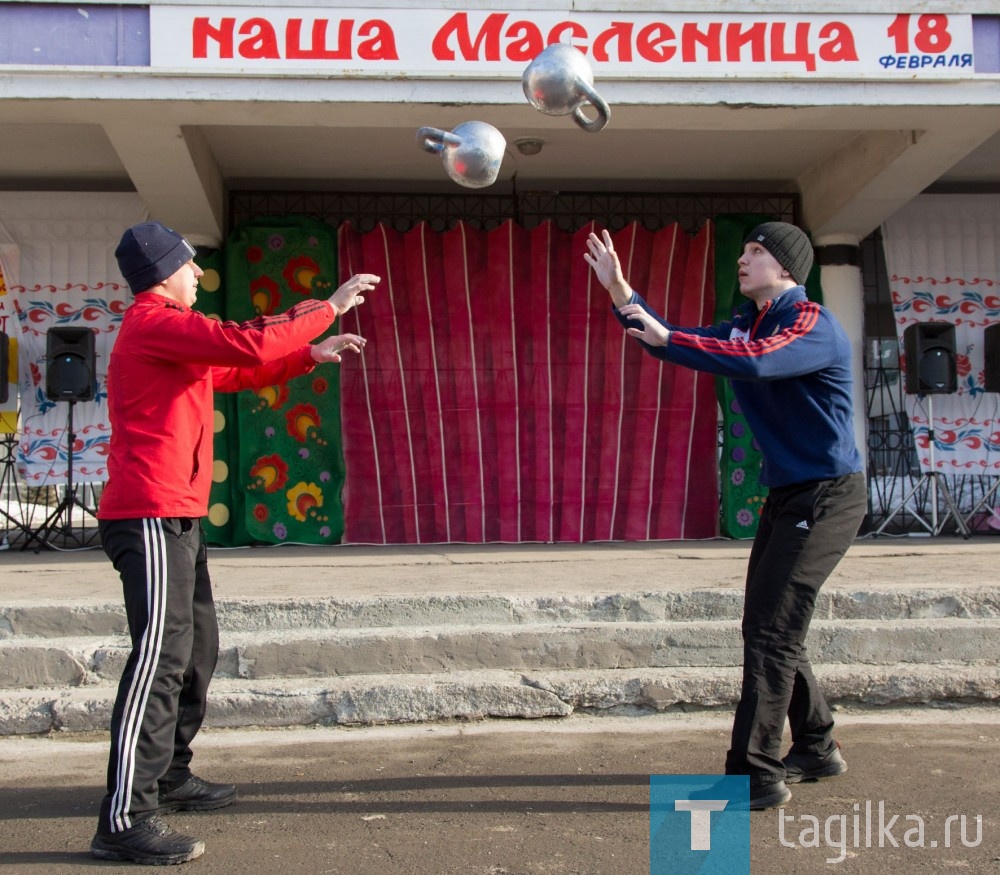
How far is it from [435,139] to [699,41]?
3.25 meters

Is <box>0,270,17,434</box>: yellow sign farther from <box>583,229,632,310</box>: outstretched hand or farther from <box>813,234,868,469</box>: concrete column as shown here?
<box>813,234,868,469</box>: concrete column

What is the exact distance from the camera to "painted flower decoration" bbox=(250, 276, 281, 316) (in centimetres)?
854

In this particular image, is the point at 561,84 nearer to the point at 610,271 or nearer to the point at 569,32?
the point at 610,271

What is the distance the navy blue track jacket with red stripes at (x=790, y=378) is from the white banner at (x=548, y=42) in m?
3.44

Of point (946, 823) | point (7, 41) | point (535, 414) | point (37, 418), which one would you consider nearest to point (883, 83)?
point (535, 414)

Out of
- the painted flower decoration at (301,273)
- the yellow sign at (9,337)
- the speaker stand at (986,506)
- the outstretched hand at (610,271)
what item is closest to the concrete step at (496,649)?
the outstretched hand at (610,271)

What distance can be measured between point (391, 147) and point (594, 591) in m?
4.28

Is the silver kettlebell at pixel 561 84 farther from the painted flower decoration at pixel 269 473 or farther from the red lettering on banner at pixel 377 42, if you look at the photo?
the painted flower decoration at pixel 269 473

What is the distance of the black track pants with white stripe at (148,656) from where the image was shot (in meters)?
3.02

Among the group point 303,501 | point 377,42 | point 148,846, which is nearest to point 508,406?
point 303,501

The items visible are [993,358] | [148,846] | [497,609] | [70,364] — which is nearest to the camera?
[148,846]

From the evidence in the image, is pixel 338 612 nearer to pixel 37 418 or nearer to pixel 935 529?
pixel 37 418

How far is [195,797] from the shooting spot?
3.43 m

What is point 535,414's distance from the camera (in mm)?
8602
